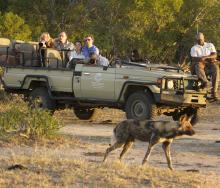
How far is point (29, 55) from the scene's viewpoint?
59.7 feet

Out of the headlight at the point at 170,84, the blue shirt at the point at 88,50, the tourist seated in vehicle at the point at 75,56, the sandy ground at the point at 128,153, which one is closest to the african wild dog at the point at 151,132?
the sandy ground at the point at 128,153

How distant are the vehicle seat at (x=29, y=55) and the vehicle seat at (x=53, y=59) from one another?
11.7 inches

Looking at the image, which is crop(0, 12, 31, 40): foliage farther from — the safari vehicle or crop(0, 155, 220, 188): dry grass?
crop(0, 155, 220, 188): dry grass

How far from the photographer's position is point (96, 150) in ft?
41.8

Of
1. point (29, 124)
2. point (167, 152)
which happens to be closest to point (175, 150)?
point (167, 152)

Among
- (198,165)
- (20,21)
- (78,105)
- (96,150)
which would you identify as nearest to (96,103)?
(78,105)

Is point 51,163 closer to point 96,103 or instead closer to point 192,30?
point 96,103

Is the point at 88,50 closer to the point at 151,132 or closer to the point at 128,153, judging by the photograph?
the point at 128,153

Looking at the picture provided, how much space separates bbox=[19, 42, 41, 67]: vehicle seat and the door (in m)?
1.56

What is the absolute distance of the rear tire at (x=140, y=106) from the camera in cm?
1627

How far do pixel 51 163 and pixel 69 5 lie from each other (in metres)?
21.0

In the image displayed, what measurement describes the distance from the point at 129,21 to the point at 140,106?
13.1 meters

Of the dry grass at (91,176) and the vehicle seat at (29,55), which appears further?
the vehicle seat at (29,55)

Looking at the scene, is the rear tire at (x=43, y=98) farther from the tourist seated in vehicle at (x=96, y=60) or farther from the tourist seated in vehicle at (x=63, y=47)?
the tourist seated in vehicle at (x=96, y=60)
